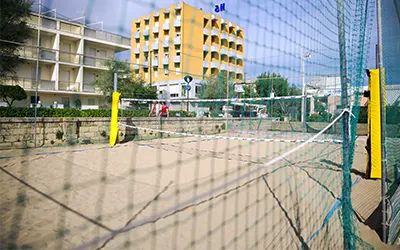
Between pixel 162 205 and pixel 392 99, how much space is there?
3.43m

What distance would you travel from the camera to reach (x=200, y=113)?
11.0 meters

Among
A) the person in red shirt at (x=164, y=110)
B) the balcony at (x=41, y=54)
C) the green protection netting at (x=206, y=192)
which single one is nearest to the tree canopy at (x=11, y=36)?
the balcony at (x=41, y=54)

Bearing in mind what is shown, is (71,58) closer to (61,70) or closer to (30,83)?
(61,70)

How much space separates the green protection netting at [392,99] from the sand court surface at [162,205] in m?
0.50

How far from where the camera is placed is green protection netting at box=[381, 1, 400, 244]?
222 centimetres

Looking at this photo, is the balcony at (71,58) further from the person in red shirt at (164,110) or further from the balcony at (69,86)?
the person in red shirt at (164,110)

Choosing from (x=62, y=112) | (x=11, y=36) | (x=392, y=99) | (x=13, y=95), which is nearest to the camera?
(x=392, y=99)

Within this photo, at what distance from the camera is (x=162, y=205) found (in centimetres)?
269

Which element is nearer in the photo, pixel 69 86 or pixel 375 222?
pixel 375 222

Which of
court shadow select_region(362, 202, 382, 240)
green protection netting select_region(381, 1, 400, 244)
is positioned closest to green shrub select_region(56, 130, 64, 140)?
court shadow select_region(362, 202, 382, 240)

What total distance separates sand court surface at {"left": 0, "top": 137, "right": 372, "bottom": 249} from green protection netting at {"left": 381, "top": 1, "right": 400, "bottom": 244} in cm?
50

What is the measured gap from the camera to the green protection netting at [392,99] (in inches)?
87.6

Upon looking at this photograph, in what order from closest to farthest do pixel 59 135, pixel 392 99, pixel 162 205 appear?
pixel 162 205 < pixel 392 99 < pixel 59 135

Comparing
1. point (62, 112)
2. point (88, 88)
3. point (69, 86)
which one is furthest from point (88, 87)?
point (62, 112)
